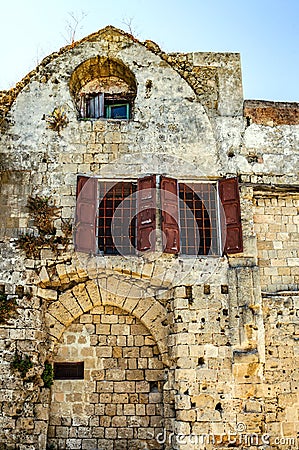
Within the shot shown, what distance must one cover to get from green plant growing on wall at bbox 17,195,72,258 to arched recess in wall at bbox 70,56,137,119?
7.94 ft

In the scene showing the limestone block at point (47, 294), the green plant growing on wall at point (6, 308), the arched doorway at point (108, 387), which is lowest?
the arched doorway at point (108, 387)

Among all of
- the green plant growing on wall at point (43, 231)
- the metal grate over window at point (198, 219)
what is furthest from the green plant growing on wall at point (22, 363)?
the metal grate over window at point (198, 219)

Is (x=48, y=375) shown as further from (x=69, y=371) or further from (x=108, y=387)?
(x=108, y=387)

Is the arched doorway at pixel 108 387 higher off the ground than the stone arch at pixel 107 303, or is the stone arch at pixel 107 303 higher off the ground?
the stone arch at pixel 107 303

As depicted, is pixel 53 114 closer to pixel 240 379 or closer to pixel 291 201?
pixel 291 201

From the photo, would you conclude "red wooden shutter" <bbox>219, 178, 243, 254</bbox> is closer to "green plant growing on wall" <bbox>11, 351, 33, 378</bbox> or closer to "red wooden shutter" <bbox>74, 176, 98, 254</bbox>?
"red wooden shutter" <bbox>74, 176, 98, 254</bbox>

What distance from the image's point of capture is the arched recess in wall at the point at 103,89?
11.4 metres

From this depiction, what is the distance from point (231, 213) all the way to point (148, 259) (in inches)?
76.3

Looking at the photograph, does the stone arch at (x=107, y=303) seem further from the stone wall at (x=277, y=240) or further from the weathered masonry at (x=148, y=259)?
the stone wall at (x=277, y=240)

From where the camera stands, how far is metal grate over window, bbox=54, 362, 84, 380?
380 inches

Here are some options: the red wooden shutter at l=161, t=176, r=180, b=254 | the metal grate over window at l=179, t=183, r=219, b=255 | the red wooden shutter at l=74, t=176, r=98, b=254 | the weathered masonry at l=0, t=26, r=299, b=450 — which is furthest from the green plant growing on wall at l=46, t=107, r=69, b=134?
the metal grate over window at l=179, t=183, r=219, b=255

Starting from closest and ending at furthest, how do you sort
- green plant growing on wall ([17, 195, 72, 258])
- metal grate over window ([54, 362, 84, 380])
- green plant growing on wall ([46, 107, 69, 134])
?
metal grate over window ([54, 362, 84, 380])
green plant growing on wall ([17, 195, 72, 258])
green plant growing on wall ([46, 107, 69, 134])

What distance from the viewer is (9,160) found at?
10.5m

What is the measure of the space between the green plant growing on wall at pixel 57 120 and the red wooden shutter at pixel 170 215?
2477 millimetres
